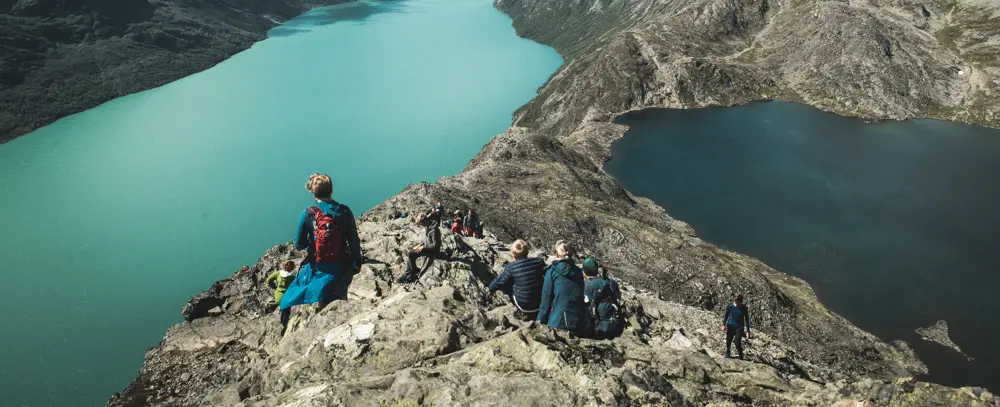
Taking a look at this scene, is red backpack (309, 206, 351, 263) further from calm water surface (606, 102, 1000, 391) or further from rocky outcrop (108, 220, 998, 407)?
calm water surface (606, 102, 1000, 391)

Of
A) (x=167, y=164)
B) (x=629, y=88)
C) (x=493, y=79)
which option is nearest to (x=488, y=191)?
(x=629, y=88)

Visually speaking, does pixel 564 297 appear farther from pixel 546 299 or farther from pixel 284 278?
pixel 284 278

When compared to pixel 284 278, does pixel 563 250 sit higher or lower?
higher

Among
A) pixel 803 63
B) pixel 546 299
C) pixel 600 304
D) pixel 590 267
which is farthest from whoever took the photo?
pixel 803 63

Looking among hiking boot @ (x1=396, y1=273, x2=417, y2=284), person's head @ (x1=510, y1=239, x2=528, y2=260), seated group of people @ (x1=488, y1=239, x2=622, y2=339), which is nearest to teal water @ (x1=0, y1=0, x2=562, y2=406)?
hiking boot @ (x1=396, y1=273, x2=417, y2=284)

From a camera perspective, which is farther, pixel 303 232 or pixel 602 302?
pixel 602 302

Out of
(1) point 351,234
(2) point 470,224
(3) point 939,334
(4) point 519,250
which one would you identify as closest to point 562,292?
(4) point 519,250
